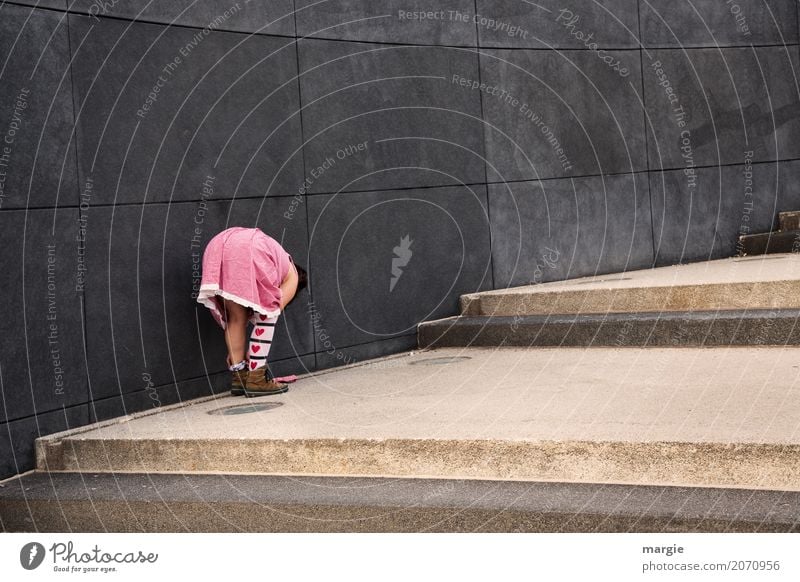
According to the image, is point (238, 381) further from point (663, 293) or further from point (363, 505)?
point (663, 293)

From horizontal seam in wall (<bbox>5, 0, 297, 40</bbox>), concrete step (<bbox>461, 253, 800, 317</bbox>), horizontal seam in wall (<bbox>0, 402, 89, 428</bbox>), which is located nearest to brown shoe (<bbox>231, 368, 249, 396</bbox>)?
horizontal seam in wall (<bbox>0, 402, 89, 428</bbox>)

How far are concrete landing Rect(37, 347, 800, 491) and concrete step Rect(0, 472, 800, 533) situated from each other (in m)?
0.09

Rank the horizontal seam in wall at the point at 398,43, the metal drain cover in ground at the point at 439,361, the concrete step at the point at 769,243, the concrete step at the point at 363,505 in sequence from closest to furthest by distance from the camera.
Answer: the concrete step at the point at 363,505, the horizontal seam in wall at the point at 398,43, the metal drain cover in ground at the point at 439,361, the concrete step at the point at 769,243

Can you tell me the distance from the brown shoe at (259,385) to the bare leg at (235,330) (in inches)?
4.2

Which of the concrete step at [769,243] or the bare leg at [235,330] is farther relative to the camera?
the concrete step at [769,243]

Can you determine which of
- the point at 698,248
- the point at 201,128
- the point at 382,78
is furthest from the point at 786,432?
the point at 698,248

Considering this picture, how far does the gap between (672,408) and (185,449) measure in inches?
80.1

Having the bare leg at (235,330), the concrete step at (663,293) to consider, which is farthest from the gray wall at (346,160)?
the concrete step at (663,293)

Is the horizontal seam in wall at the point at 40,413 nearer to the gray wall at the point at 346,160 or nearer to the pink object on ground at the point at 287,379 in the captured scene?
the gray wall at the point at 346,160

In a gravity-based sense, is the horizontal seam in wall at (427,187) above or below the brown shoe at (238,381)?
above

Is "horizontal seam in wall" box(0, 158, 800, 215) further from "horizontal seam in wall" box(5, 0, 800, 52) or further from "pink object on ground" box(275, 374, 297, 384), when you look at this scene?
"pink object on ground" box(275, 374, 297, 384)

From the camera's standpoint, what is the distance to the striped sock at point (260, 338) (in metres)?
5.42

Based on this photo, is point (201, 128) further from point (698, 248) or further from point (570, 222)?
point (698, 248)

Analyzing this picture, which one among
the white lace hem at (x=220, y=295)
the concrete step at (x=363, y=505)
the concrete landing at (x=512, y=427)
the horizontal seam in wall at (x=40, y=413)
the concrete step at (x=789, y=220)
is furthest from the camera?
the concrete step at (x=789, y=220)
